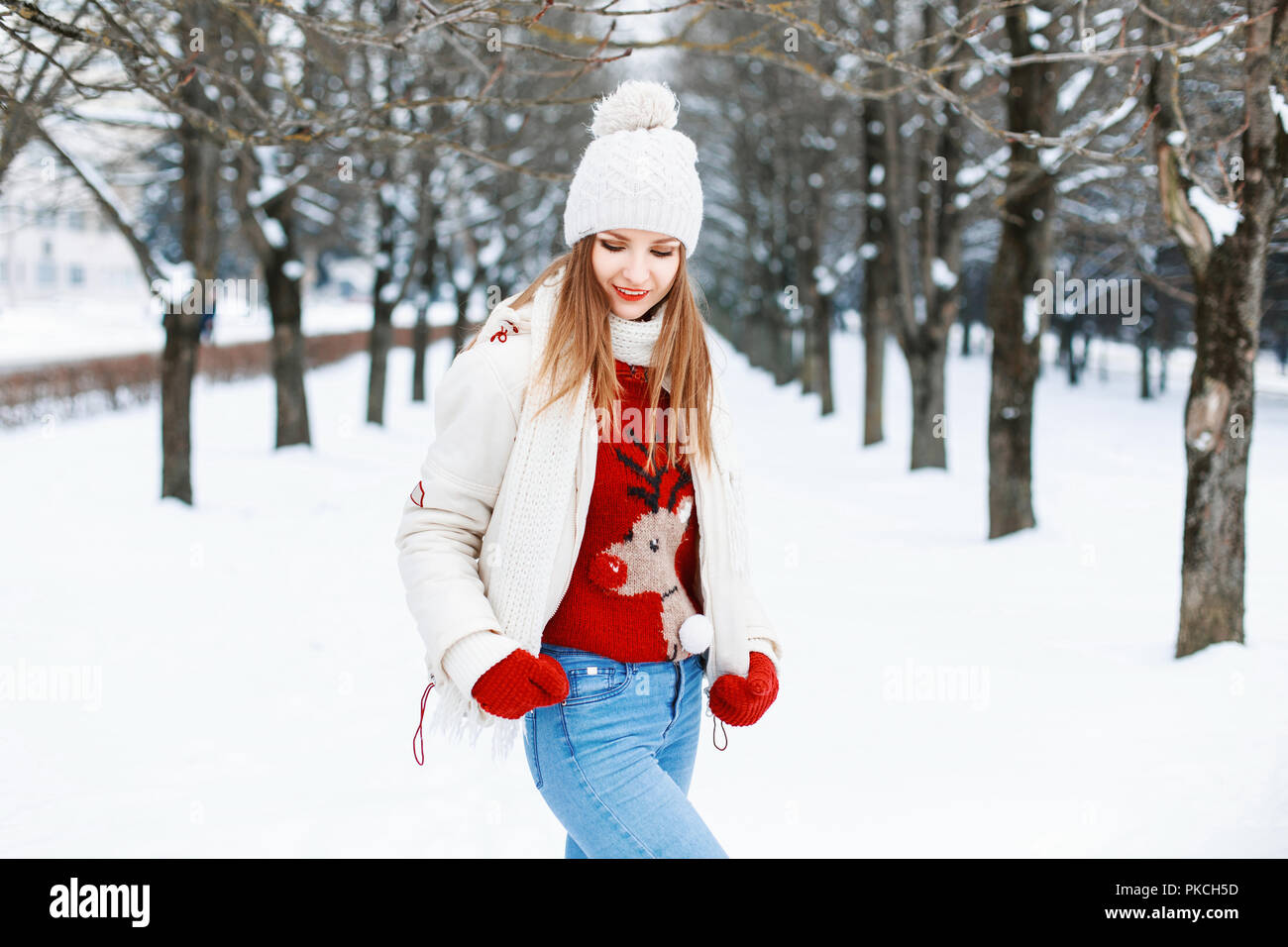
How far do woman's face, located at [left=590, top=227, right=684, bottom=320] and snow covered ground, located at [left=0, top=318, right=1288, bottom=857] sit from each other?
7.16ft

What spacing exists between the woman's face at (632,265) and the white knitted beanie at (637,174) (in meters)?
0.02

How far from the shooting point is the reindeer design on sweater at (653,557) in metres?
2.02

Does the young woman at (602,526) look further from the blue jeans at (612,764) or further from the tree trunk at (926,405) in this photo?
the tree trunk at (926,405)

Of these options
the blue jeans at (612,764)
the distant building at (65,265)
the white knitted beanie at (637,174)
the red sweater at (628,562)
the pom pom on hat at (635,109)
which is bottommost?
the blue jeans at (612,764)

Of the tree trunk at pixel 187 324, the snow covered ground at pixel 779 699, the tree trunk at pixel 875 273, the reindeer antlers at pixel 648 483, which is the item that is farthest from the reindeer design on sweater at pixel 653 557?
the tree trunk at pixel 875 273

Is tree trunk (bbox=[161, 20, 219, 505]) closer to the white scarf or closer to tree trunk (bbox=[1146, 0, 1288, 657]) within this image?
tree trunk (bbox=[1146, 0, 1288, 657])

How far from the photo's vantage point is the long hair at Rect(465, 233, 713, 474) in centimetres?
202

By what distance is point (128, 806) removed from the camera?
12.8 ft

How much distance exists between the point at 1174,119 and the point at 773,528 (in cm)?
483

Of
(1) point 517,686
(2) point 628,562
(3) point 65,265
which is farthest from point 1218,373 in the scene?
(3) point 65,265

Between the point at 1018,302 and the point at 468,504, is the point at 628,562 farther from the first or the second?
the point at 1018,302

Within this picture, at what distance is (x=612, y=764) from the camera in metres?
1.93

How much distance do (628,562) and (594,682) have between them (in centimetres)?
23

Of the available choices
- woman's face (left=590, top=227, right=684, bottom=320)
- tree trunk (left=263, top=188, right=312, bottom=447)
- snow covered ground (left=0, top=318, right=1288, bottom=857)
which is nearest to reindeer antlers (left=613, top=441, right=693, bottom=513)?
woman's face (left=590, top=227, right=684, bottom=320)
